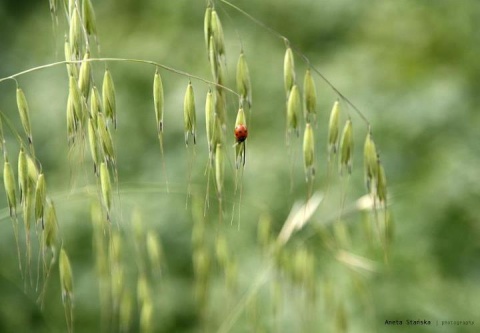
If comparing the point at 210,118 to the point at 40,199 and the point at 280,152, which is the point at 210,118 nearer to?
the point at 40,199

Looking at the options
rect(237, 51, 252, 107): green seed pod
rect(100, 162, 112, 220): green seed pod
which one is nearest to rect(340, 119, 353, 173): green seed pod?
rect(237, 51, 252, 107): green seed pod

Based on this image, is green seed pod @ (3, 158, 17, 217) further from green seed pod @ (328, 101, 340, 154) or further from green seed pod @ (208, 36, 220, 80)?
green seed pod @ (328, 101, 340, 154)

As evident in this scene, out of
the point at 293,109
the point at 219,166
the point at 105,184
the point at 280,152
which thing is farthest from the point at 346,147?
the point at 280,152

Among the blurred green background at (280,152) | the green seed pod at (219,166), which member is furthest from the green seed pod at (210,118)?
the blurred green background at (280,152)

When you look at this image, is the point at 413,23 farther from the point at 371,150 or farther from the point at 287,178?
the point at 371,150

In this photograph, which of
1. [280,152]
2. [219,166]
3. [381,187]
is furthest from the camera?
[280,152]

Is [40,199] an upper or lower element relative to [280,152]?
upper
